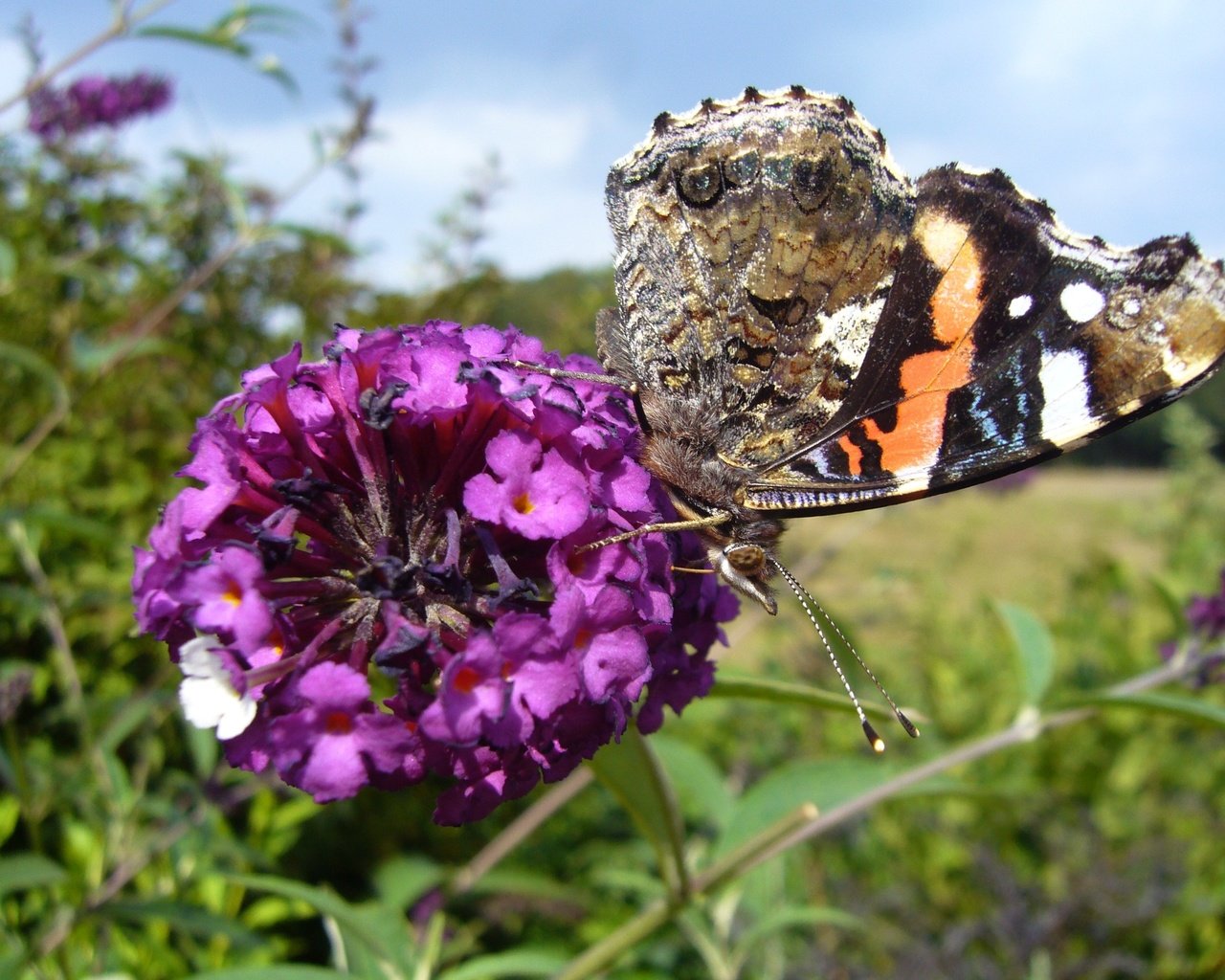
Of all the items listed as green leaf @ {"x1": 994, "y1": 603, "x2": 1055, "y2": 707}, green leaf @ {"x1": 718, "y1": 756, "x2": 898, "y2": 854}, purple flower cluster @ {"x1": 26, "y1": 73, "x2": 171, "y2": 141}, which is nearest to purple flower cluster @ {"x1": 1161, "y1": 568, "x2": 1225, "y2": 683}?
green leaf @ {"x1": 994, "y1": 603, "x2": 1055, "y2": 707}

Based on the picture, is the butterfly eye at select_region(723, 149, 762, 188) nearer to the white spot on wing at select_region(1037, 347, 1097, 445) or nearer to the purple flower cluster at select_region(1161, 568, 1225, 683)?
the white spot on wing at select_region(1037, 347, 1097, 445)

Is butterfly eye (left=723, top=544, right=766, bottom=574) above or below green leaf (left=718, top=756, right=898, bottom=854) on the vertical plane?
above

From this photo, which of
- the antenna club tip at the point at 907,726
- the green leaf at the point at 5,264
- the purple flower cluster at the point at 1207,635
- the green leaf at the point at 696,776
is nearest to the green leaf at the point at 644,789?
the antenna club tip at the point at 907,726

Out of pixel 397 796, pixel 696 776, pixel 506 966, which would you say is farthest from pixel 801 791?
pixel 397 796

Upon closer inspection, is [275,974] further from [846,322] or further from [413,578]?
[846,322]

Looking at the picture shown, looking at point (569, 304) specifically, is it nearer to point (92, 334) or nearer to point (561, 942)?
point (92, 334)

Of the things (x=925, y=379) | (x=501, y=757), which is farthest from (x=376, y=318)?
(x=501, y=757)

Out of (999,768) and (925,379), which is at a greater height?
(925,379)
